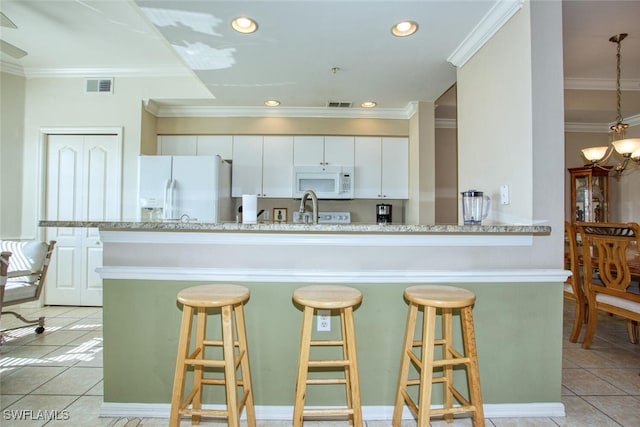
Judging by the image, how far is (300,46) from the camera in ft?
7.59

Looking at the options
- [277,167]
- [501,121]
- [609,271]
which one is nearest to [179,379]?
[501,121]

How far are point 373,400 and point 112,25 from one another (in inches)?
134

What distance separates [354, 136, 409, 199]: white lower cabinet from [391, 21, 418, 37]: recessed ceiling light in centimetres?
167

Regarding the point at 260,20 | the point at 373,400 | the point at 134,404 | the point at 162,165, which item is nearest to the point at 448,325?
the point at 373,400

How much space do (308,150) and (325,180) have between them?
43 centimetres

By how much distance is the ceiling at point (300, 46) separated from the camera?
195 centimetres

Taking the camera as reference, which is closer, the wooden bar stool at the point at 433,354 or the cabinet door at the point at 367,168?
the wooden bar stool at the point at 433,354

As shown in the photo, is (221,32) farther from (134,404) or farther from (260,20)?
(134,404)

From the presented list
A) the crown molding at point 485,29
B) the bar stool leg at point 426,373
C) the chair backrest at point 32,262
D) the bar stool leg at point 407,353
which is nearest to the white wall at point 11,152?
the chair backrest at point 32,262

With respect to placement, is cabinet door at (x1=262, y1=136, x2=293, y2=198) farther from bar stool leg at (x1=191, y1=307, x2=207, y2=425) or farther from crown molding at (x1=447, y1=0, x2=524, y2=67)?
bar stool leg at (x1=191, y1=307, x2=207, y2=425)

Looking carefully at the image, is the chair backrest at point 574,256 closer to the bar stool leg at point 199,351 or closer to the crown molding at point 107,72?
the bar stool leg at point 199,351

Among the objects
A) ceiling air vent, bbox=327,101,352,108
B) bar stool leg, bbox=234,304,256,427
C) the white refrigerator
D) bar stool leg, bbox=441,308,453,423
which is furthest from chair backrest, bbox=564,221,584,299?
the white refrigerator

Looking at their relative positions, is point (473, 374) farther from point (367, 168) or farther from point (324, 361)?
point (367, 168)

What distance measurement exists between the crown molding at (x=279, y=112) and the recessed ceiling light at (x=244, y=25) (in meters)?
1.57
